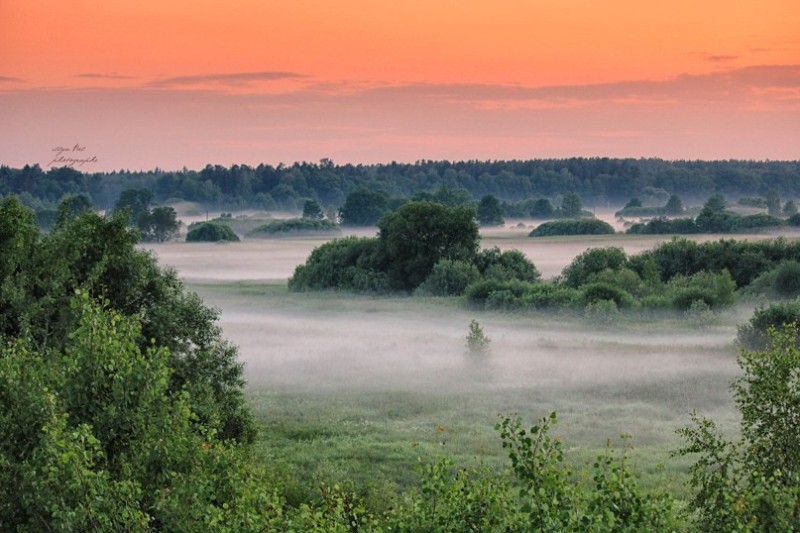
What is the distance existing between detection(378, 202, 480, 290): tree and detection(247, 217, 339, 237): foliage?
6643 centimetres

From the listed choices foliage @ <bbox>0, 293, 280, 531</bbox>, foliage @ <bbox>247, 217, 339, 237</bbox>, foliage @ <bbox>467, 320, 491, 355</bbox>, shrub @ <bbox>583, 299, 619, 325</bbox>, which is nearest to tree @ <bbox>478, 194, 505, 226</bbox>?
foliage @ <bbox>247, 217, 339, 237</bbox>

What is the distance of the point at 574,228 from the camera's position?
153 meters

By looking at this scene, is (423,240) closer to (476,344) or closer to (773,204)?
(476,344)

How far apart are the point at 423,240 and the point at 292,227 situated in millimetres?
72350

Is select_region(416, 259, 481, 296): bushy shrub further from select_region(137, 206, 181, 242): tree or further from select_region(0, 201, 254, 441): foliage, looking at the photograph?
select_region(137, 206, 181, 242): tree

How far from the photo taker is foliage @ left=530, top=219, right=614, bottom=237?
5979 inches

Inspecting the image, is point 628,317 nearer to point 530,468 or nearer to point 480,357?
point 480,357

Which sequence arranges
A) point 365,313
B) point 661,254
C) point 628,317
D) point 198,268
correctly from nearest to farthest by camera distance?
point 628,317 < point 365,313 < point 661,254 < point 198,268

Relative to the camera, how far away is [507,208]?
7653 inches

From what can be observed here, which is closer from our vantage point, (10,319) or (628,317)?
(10,319)

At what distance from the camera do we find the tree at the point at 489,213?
167500mm

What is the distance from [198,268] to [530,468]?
331ft

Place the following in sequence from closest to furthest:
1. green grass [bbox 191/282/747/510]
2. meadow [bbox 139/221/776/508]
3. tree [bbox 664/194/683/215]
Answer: green grass [bbox 191/282/747/510] < meadow [bbox 139/221/776/508] < tree [bbox 664/194/683/215]

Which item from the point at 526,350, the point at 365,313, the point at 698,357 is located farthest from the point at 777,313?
the point at 365,313
